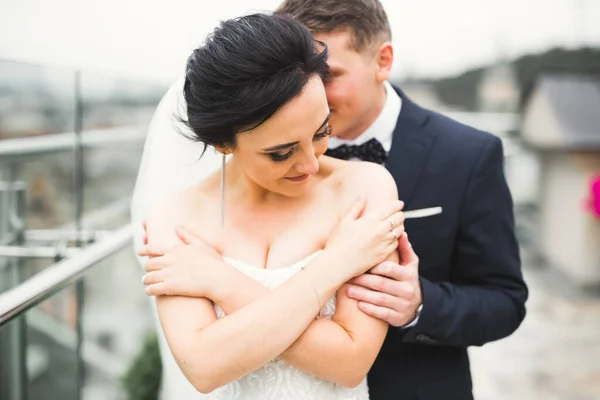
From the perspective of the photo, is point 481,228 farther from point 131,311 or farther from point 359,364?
point 131,311

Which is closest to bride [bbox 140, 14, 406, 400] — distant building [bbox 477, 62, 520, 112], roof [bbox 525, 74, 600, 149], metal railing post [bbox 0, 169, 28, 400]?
metal railing post [bbox 0, 169, 28, 400]

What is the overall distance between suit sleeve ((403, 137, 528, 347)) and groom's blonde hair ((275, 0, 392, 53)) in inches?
14.4

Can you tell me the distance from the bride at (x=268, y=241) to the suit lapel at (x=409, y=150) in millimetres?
186

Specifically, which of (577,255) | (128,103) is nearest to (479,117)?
(577,255)

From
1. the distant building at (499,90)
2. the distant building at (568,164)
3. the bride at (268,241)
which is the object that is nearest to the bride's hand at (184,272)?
the bride at (268,241)

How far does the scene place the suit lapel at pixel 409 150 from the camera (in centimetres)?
140

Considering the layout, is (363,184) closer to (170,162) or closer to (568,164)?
(170,162)

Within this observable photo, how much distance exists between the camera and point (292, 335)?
3.39 ft

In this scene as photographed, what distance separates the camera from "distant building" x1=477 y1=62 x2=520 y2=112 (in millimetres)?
5754

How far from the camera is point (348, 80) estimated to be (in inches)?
54.1

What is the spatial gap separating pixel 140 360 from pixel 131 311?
3.24 ft

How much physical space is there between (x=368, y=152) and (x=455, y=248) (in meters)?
0.30

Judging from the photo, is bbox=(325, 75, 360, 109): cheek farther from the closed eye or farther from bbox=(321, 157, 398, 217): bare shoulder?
the closed eye

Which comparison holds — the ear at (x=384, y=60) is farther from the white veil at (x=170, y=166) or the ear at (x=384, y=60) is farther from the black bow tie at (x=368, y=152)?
the white veil at (x=170, y=166)
